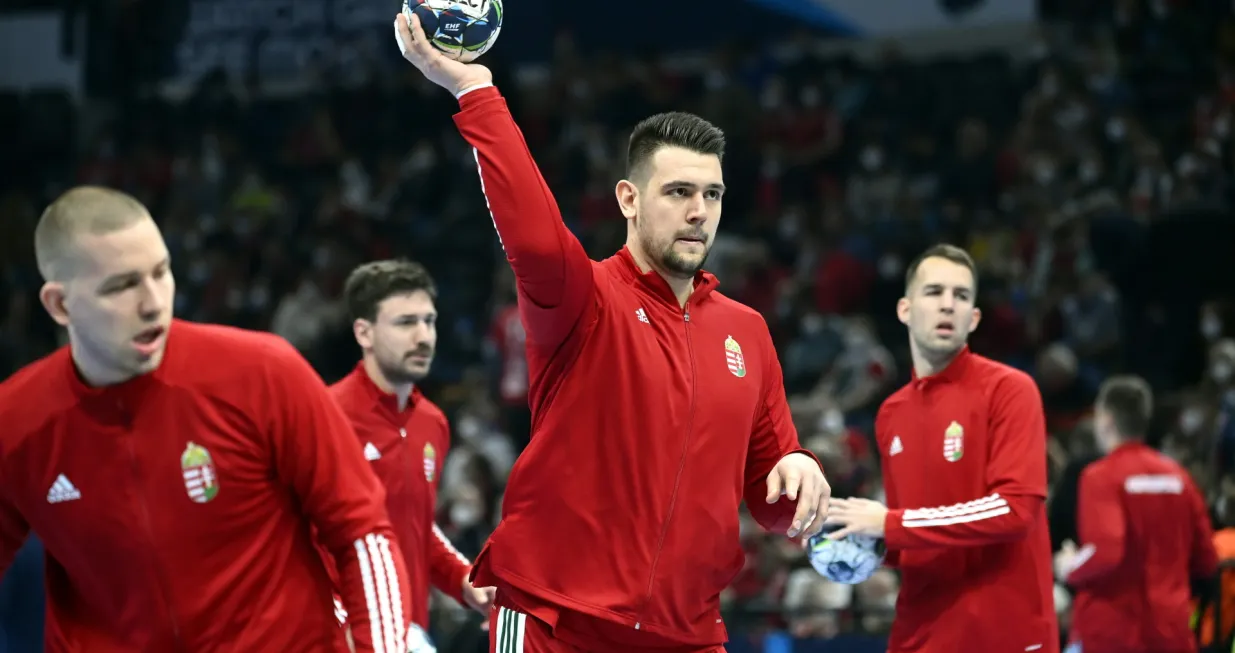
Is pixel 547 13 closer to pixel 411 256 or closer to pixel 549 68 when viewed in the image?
pixel 549 68

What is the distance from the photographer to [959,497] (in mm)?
6160

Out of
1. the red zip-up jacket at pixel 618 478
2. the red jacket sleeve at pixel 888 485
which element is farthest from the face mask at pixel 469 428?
the red zip-up jacket at pixel 618 478

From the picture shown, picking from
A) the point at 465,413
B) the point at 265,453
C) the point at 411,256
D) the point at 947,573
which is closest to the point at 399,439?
the point at 947,573

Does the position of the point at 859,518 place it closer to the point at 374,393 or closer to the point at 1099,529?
the point at 374,393

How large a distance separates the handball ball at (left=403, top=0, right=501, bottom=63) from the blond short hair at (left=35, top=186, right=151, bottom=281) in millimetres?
962

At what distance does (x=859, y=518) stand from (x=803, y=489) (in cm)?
167

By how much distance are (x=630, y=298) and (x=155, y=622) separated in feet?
5.59

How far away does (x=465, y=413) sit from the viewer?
1436cm

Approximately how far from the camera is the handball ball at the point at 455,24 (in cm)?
400

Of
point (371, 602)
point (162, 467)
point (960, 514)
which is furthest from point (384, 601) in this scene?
point (960, 514)

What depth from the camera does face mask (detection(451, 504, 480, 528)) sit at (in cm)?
1219

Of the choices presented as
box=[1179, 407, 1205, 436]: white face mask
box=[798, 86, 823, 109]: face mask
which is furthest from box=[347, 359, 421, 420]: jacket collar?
box=[798, 86, 823, 109]: face mask

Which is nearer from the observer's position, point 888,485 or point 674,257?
point 674,257

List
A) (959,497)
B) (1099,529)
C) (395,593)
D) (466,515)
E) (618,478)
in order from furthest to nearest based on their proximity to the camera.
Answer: (466,515), (1099,529), (959,497), (618,478), (395,593)
